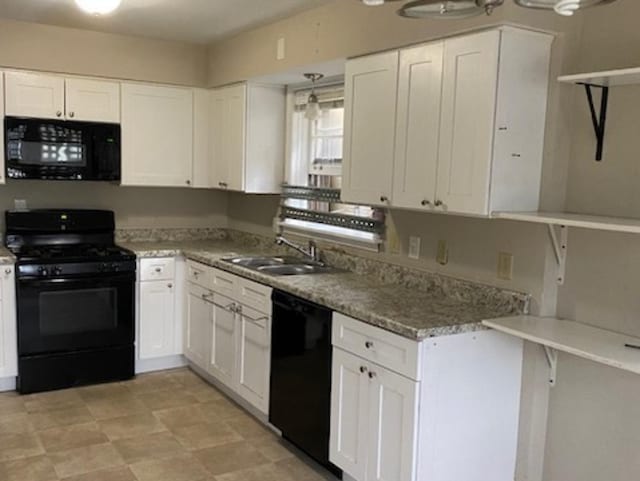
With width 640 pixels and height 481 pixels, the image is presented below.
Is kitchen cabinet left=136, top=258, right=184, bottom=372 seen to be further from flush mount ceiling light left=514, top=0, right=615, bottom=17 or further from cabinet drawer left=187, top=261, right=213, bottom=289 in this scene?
flush mount ceiling light left=514, top=0, right=615, bottom=17

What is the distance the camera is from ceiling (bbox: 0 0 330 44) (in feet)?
11.4

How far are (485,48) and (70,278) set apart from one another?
9.51 feet

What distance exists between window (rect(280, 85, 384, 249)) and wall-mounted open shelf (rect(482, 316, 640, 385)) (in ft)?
3.88

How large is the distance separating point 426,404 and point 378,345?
30 cm

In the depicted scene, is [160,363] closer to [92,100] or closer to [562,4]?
[92,100]

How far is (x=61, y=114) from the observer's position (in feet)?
13.8

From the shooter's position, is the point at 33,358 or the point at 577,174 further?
the point at 33,358

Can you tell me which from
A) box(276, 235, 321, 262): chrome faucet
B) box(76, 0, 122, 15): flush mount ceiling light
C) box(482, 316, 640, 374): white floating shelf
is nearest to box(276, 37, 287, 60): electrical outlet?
box(76, 0, 122, 15): flush mount ceiling light

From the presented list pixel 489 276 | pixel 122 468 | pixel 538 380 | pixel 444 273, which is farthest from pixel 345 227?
pixel 122 468

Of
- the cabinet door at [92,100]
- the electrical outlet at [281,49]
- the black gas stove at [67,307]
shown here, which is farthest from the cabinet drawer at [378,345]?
the cabinet door at [92,100]

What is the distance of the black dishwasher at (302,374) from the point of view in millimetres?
2889

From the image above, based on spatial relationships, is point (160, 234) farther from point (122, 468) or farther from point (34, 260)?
point (122, 468)

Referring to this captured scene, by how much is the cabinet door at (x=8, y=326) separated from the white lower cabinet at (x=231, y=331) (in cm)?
110

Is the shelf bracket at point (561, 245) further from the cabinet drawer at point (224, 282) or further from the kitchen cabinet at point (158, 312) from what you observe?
the kitchen cabinet at point (158, 312)
